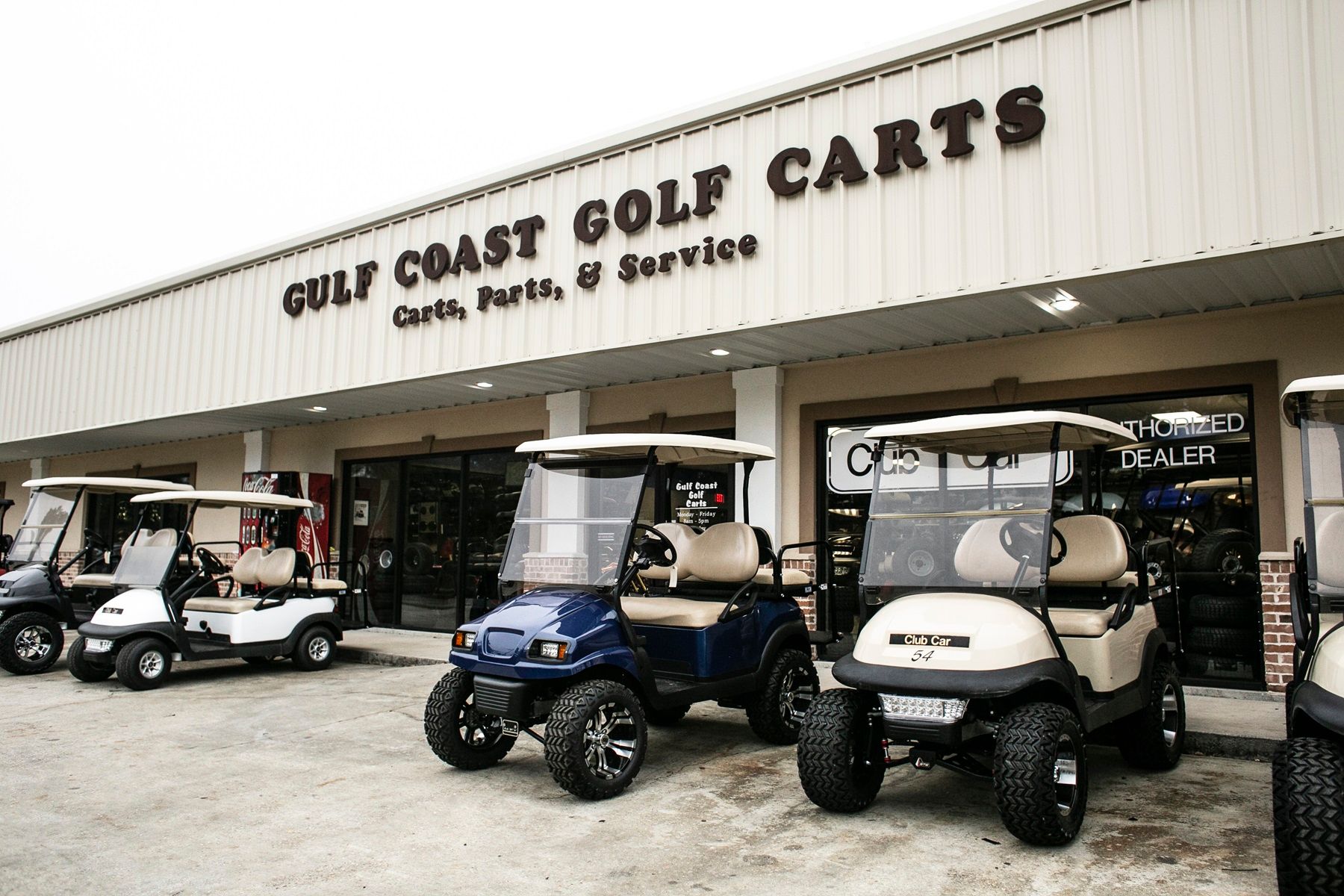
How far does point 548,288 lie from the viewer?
30.5 feet

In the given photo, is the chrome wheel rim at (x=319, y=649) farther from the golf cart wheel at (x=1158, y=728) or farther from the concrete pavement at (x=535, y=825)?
the golf cart wheel at (x=1158, y=728)

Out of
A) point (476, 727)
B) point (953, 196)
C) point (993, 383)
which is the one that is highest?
point (953, 196)

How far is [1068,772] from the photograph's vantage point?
167 inches

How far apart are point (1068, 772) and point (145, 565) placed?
848 centimetres

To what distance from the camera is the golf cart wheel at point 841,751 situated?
447cm

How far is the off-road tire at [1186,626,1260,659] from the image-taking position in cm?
748

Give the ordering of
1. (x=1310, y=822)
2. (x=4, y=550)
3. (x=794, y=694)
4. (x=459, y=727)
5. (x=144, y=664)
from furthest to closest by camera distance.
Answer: (x=4, y=550) < (x=144, y=664) < (x=794, y=694) < (x=459, y=727) < (x=1310, y=822)

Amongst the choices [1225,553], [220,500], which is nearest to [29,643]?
[220,500]

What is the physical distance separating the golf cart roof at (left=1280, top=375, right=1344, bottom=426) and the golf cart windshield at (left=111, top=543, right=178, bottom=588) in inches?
351

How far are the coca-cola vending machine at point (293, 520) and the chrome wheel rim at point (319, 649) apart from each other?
3339 mm

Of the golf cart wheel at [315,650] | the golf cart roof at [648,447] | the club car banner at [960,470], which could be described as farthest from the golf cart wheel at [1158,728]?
the golf cart wheel at [315,650]

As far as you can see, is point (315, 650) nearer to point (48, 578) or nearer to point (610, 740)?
point (48, 578)

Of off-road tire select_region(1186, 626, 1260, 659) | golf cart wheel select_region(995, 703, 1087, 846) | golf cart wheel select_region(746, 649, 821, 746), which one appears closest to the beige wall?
off-road tire select_region(1186, 626, 1260, 659)

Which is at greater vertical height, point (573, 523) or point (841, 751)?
point (573, 523)
